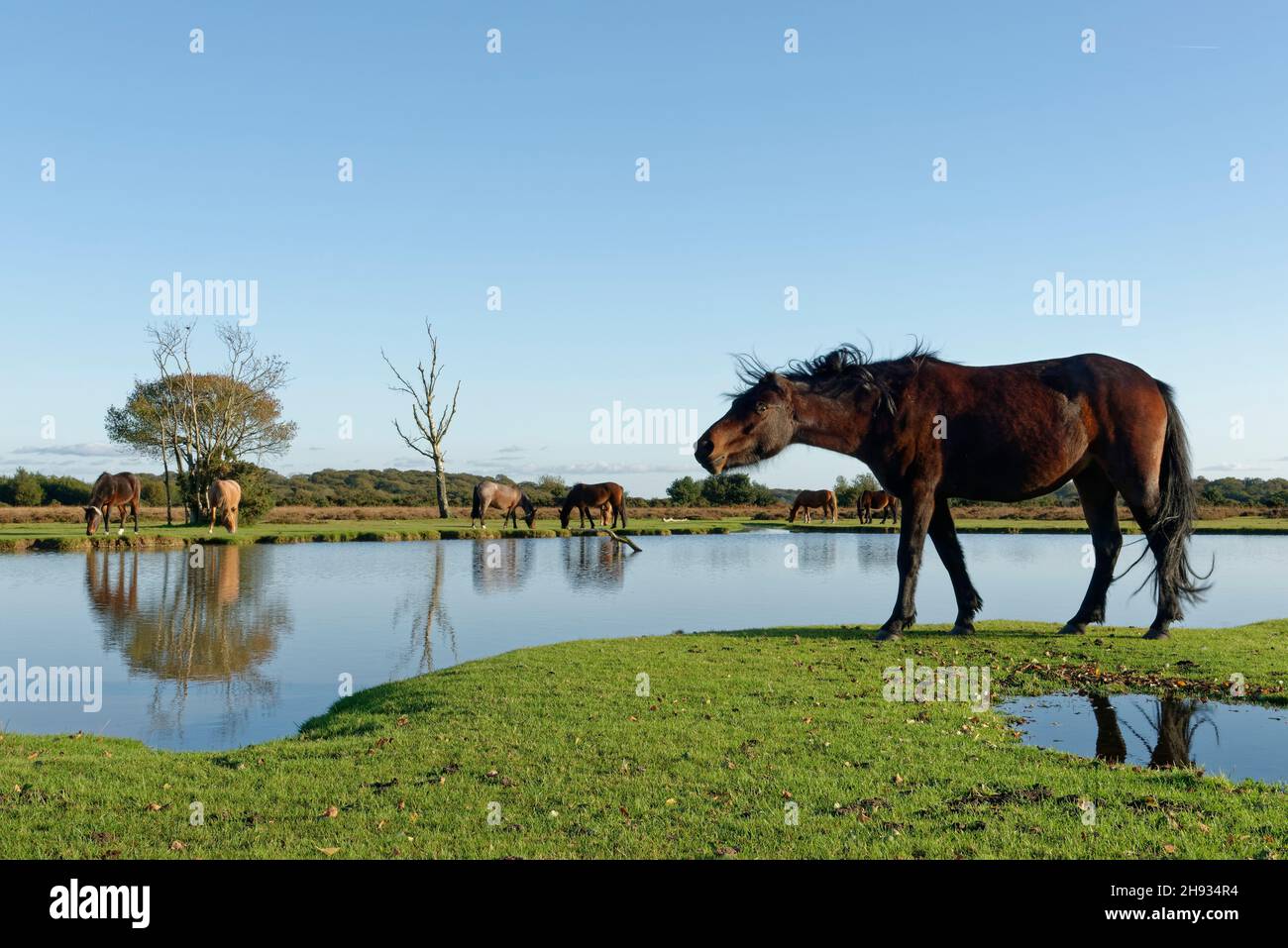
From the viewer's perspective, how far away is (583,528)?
41.3 m

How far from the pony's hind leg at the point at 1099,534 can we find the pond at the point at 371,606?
12.3 ft

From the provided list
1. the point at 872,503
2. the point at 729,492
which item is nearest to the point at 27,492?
the point at 729,492

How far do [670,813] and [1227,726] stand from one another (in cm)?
528

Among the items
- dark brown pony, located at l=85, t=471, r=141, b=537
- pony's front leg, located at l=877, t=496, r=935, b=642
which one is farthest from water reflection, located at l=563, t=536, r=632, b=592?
dark brown pony, located at l=85, t=471, r=141, b=537

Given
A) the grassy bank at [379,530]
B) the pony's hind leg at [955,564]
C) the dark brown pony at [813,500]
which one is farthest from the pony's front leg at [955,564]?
the dark brown pony at [813,500]

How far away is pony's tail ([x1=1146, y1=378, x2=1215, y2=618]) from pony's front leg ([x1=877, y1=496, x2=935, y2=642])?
273cm

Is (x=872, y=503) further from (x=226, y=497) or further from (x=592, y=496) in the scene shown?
(x=226, y=497)

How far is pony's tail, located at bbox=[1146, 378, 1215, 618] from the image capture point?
10750 millimetres

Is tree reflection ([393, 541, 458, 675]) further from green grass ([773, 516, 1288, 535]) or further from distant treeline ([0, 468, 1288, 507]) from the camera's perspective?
distant treeline ([0, 468, 1288, 507])

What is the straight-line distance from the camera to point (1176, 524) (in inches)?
423

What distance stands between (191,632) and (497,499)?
95.3 feet

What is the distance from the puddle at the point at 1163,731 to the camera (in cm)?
634
